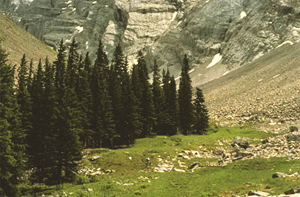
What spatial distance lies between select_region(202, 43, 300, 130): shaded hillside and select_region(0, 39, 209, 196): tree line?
50.8ft

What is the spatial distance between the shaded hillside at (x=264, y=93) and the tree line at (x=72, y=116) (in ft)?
50.8

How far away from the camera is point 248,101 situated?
87500 millimetres

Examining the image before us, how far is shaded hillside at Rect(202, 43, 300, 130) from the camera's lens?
69.6 metres

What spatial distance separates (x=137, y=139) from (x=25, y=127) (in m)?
22.2

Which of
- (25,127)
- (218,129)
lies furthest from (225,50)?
(25,127)

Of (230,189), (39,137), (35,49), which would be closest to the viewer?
(230,189)

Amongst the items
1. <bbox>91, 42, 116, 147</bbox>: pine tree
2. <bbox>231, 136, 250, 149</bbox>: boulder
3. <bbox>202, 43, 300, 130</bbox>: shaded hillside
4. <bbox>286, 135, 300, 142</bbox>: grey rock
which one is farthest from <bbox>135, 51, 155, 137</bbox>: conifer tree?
<bbox>286, 135, 300, 142</bbox>: grey rock

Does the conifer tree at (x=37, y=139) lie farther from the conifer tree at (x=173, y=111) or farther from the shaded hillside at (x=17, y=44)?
the shaded hillside at (x=17, y=44)

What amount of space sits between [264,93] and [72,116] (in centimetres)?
6783

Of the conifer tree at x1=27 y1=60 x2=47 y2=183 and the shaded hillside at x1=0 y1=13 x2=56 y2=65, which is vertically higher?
the shaded hillside at x1=0 y1=13 x2=56 y2=65

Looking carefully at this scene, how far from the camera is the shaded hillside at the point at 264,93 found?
228 ft

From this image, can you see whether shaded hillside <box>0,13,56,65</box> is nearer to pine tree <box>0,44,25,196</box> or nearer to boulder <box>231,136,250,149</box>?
boulder <box>231,136,250,149</box>

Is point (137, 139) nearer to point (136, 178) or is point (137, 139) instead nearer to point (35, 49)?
point (136, 178)

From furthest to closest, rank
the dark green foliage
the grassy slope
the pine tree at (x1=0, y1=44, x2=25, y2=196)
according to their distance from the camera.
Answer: the dark green foliage, the pine tree at (x1=0, y1=44, x2=25, y2=196), the grassy slope
